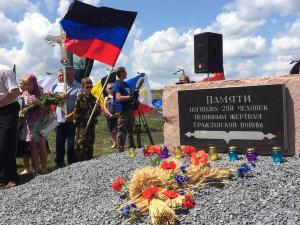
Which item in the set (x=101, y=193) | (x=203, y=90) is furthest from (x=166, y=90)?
(x=101, y=193)

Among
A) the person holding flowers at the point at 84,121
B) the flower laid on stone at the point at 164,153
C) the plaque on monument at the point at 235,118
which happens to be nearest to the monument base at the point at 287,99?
the plaque on monument at the point at 235,118

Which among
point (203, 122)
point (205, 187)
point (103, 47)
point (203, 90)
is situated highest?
point (103, 47)

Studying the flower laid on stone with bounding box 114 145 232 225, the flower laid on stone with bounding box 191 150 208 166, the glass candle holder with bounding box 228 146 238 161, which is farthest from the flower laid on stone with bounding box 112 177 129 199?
the glass candle holder with bounding box 228 146 238 161

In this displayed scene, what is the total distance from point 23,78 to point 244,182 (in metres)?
3.91

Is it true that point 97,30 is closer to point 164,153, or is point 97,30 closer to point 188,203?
point 164,153

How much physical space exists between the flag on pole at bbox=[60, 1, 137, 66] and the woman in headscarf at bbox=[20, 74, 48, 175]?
0.81m

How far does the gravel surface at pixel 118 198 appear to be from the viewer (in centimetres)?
378

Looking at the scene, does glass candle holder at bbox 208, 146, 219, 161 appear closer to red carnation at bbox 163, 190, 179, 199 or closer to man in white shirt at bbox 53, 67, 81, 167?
red carnation at bbox 163, 190, 179, 199

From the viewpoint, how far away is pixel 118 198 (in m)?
4.60

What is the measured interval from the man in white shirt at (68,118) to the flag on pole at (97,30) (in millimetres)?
490

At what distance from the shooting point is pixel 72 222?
4289 millimetres

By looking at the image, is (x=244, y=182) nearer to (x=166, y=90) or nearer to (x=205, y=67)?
(x=166, y=90)

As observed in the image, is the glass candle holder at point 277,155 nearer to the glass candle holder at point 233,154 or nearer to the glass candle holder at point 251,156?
the glass candle holder at point 251,156

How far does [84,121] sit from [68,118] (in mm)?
249
